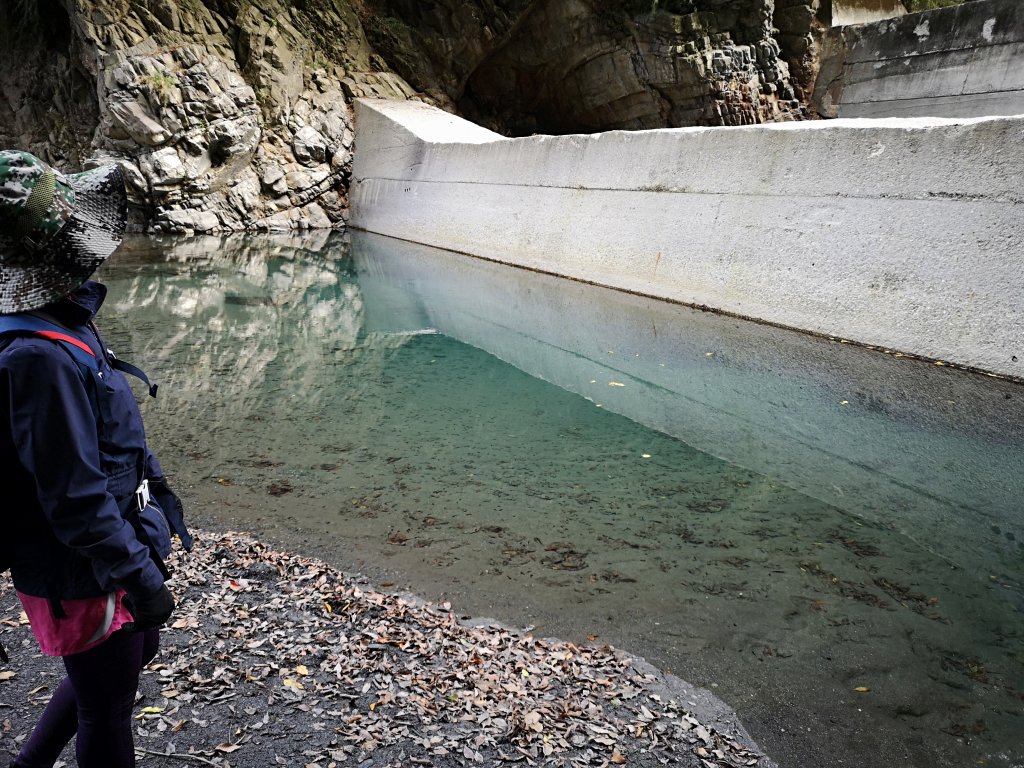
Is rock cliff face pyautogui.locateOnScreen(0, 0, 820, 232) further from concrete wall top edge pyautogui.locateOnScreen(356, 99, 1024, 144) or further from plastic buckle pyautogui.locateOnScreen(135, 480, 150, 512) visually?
plastic buckle pyautogui.locateOnScreen(135, 480, 150, 512)

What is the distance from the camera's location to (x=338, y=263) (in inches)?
555

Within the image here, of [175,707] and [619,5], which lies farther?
[619,5]

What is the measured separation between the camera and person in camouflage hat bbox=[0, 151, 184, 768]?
1.56 metres

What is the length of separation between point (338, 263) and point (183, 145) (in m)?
6.73

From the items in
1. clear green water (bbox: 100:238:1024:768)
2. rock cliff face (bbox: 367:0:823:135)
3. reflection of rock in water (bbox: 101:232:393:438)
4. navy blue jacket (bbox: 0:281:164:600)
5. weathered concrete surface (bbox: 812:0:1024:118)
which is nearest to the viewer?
navy blue jacket (bbox: 0:281:164:600)

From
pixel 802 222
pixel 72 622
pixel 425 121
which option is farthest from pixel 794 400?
pixel 425 121

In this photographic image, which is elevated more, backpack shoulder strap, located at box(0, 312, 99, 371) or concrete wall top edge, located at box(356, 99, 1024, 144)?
concrete wall top edge, located at box(356, 99, 1024, 144)

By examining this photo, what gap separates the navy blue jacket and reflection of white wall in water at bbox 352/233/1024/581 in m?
4.22

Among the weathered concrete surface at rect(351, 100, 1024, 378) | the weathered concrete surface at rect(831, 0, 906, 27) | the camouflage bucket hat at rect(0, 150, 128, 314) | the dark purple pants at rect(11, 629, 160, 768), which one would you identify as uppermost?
the weathered concrete surface at rect(831, 0, 906, 27)

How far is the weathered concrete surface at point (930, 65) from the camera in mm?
15805

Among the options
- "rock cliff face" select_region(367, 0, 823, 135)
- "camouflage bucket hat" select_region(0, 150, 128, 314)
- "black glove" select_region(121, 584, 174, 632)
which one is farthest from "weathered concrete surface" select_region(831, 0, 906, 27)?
"black glove" select_region(121, 584, 174, 632)

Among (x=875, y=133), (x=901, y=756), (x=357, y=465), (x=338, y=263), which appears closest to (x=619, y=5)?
(x=338, y=263)

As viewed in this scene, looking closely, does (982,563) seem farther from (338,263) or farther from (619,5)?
(619,5)

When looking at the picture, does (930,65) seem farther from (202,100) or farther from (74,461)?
(74,461)
